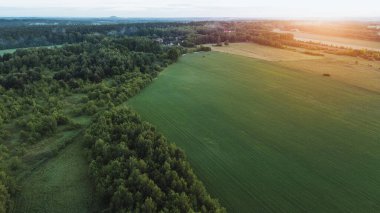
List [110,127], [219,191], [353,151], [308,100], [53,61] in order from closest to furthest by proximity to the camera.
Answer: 1. [219,191]
2. [353,151]
3. [110,127]
4. [308,100]
5. [53,61]

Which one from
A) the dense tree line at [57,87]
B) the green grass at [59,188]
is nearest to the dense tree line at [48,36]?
the dense tree line at [57,87]

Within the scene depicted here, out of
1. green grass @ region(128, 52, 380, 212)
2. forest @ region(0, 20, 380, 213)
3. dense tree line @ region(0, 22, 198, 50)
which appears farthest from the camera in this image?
dense tree line @ region(0, 22, 198, 50)

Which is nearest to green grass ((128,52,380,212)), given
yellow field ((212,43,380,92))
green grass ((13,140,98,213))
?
yellow field ((212,43,380,92))

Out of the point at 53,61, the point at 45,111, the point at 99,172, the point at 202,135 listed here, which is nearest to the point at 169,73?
the point at 53,61

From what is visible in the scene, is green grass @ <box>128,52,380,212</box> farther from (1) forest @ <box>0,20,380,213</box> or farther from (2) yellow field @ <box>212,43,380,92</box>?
(2) yellow field @ <box>212,43,380,92</box>

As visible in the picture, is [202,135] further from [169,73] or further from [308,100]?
[169,73]

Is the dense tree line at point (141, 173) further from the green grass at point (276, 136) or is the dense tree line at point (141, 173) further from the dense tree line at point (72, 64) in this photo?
the dense tree line at point (72, 64)
